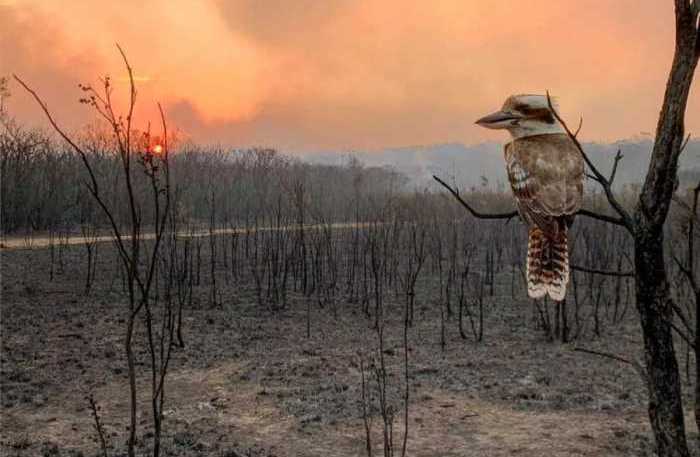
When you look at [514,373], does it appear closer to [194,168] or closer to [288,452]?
[288,452]

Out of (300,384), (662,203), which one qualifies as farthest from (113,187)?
(662,203)

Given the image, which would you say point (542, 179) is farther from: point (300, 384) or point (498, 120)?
point (300, 384)

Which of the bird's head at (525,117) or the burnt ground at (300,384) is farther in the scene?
the burnt ground at (300,384)

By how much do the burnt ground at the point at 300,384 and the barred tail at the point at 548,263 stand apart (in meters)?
5.21

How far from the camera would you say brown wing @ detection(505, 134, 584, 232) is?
61.1 inches

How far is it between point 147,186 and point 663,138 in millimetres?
23420

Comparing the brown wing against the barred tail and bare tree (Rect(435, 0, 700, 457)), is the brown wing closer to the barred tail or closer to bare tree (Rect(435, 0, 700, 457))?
the barred tail

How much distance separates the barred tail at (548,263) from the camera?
133 centimetres

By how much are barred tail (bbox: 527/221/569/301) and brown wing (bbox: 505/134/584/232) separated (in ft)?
0.09

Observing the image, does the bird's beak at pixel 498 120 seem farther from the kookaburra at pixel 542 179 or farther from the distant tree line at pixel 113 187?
the distant tree line at pixel 113 187

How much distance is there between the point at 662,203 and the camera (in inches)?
77.4

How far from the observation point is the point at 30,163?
2245cm

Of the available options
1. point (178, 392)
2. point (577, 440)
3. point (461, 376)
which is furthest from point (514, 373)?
point (178, 392)

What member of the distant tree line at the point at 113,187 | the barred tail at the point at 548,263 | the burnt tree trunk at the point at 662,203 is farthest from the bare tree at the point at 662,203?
the distant tree line at the point at 113,187
